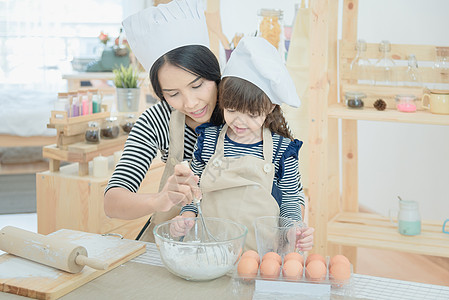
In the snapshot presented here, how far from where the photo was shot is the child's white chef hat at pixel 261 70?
1378mm

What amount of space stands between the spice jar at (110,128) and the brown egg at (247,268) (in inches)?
68.6

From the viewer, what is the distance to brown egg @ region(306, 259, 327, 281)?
1065mm

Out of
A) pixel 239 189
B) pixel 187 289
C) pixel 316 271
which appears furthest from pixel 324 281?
pixel 239 189

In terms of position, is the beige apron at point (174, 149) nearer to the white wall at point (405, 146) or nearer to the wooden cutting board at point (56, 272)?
the wooden cutting board at point (56, 272)

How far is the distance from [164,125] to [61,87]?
5.94m

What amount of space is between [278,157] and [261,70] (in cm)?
26

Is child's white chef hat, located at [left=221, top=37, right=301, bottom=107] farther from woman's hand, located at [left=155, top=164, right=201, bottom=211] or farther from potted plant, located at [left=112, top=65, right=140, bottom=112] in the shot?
potted plant, located at [left=112, top=65, right=140, bottom=112]

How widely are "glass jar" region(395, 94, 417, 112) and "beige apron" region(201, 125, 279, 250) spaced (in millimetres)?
988

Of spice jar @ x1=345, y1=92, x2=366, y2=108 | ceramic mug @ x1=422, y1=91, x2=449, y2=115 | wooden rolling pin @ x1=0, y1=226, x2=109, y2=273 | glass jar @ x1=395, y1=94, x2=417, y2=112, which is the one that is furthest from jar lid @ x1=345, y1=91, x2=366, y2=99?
wooden rolling pin @ x1=0, y1=226, x2=109, y2=273

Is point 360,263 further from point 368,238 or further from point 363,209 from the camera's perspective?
point 368,238

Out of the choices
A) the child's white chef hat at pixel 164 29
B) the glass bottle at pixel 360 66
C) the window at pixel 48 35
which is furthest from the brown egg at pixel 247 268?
the window at pixel 48 35

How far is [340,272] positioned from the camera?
106 cm

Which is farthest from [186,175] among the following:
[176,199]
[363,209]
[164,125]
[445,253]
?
[363,209]

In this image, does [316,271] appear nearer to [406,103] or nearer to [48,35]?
[406,103]
